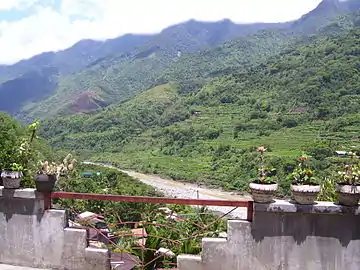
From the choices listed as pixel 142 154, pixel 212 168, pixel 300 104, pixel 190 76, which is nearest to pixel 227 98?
pixel 300 104

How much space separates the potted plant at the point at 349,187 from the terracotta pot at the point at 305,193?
0.16 meters

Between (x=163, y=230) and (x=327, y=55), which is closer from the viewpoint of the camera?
(x=163, y=230)

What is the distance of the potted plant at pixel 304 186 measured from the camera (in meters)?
3.14

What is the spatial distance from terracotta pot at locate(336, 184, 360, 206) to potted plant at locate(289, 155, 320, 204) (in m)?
0.16

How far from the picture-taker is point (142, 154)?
244ft

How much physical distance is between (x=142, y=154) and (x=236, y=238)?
7154 cm

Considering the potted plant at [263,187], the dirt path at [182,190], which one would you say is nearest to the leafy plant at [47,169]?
the potted plant at [263,187]

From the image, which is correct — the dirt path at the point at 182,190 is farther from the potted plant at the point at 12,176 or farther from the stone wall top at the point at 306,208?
the stone wall top at the point at 306,208

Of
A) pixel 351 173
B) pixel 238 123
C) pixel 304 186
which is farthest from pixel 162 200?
pixel 238 123

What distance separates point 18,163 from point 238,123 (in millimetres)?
72032

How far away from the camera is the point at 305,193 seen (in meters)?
3.15

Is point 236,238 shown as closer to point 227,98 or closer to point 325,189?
point 325,189

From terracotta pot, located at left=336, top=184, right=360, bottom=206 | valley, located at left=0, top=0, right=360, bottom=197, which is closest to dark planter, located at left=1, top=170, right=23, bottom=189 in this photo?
terracotta pot, located at left=336, top=184, right=360, bottom=206

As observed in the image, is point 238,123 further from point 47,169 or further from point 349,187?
point 349,187
